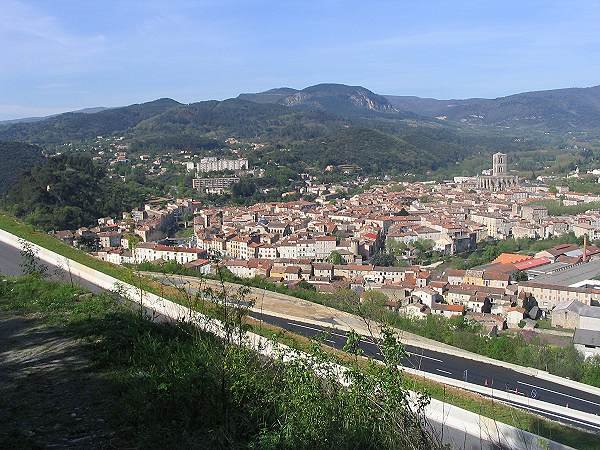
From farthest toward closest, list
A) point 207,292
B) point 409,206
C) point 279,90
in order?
point 279,90 → point 409,206 → point 207,292

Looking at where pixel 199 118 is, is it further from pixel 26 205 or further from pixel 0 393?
pixel 0 393

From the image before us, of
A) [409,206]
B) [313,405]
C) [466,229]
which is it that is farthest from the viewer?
[409,206]

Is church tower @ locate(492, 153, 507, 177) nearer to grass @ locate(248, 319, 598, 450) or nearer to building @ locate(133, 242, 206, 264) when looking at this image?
building @ locate(133, 242, 206, 264)

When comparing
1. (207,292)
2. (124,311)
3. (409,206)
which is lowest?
(409,206)

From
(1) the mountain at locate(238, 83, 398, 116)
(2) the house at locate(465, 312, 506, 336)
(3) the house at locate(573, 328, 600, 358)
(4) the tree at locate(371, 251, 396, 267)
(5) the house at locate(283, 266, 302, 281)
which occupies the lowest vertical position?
(4) the tree at locate(371, 251, 396, 267)

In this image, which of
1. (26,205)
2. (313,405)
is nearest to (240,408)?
(313,405)

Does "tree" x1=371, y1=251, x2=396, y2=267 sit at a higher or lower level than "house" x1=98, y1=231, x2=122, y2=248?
lower

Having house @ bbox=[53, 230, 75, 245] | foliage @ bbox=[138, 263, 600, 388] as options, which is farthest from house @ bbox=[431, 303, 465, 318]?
house @ bbox=[53, 230, 75, 245]

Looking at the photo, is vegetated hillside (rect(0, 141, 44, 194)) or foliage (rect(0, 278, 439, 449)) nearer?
foliage (rect(0, 278, 439, 449))

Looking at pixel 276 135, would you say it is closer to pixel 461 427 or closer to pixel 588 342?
pixel 588 342
